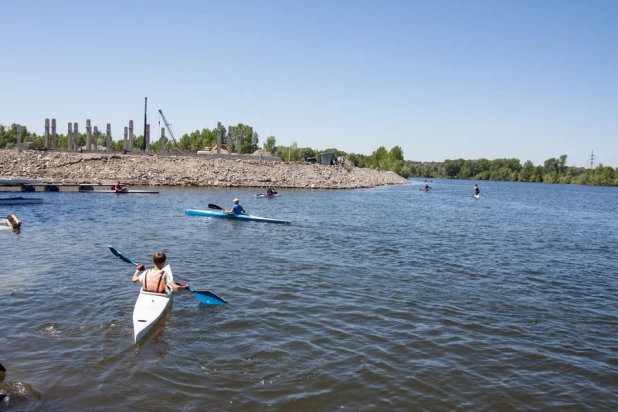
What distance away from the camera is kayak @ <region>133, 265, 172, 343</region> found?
10.3m

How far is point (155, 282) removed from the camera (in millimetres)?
11359

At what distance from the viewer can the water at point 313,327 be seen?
27.5ft

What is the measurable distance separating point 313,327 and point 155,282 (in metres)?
4.25

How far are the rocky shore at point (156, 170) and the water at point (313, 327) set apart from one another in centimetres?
3980

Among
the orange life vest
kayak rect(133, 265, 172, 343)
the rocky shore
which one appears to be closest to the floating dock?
the rocky shore

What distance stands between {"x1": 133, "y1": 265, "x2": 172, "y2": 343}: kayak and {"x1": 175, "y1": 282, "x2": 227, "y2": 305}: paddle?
89 centimetres

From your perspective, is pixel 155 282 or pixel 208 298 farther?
pixel 208 298

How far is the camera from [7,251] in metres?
18.7

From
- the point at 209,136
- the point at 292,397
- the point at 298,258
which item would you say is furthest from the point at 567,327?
the point at 209,136

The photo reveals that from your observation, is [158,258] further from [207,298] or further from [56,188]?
[56,188]

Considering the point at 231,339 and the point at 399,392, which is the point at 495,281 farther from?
the point at 231,339

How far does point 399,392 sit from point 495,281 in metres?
9.90

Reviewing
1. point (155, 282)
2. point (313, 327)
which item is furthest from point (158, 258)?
point (313, 327)

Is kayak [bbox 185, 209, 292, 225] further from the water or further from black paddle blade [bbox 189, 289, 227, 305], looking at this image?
black paddle blade [bbox 189, 289, 227, 305]
